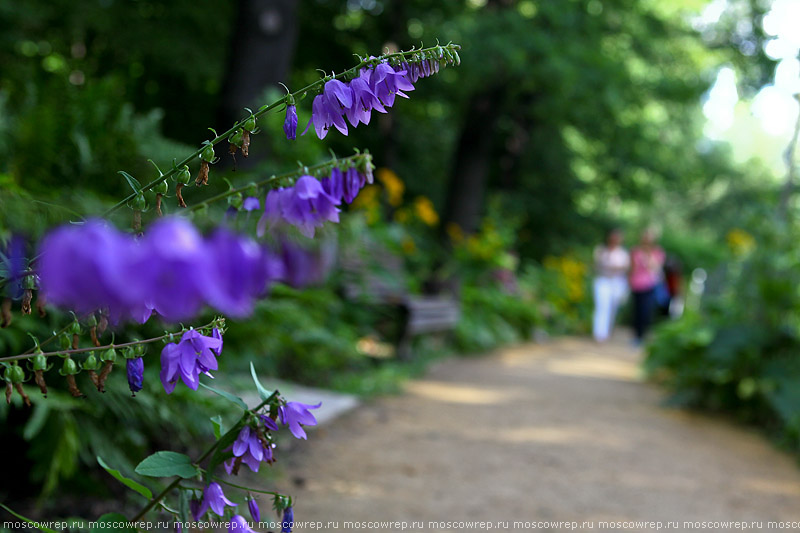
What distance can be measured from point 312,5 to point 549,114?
145 inches

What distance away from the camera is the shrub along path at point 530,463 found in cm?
336

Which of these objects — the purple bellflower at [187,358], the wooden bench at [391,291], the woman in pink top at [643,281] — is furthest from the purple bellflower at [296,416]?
the woman in pink top at [643,281]

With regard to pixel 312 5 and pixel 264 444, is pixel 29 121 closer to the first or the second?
pixel 264 444

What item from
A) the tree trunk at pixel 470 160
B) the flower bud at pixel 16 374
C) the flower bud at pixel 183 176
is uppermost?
the tree trunk at pixel 470 160

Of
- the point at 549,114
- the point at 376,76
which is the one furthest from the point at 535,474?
the point at 549,114

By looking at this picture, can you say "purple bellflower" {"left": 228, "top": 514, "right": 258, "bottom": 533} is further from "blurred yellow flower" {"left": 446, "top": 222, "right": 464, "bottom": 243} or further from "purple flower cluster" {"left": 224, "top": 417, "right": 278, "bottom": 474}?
"blurred yellow flower" {"left": 446, "top": 222, "right": 464, "bottom": 243}

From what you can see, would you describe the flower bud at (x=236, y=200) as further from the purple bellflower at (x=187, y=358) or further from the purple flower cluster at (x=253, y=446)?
the purple flower cluster at (x=253, y=446)

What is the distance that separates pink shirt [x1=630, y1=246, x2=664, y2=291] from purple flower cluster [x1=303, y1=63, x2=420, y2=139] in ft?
34.8

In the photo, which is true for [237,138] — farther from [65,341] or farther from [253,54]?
[253,54]

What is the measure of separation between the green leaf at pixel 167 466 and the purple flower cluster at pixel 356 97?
0.55 meters

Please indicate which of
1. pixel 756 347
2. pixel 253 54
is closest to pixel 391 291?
pixel 253 54

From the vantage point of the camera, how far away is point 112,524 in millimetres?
1216

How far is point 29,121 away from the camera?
10.3 feet

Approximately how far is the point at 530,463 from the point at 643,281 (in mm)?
7652
